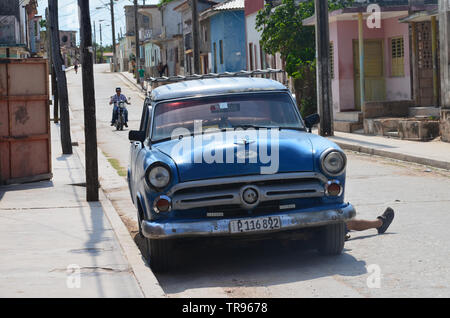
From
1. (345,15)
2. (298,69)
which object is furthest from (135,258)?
(298,69)

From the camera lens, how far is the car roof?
27.9 feet

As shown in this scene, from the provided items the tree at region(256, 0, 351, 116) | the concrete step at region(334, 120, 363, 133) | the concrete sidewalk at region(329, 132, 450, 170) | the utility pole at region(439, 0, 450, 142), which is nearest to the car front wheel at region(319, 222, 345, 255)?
the concrete sidewalk at region(329, 132, 450, 170)

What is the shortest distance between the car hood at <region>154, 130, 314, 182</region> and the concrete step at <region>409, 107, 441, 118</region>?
1556 centimetres

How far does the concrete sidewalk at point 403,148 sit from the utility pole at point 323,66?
889 mm

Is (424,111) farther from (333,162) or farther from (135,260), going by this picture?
(135,260)

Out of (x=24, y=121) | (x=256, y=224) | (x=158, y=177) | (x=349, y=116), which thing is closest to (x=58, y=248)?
(x=158, y=177)

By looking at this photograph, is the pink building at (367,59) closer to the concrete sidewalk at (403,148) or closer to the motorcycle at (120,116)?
the concrete sidewalk at (403,148)

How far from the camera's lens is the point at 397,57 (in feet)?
85.1

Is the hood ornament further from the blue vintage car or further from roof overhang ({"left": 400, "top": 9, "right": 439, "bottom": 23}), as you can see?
roof overhang ({"left": 400, "top": 9, "right": 439, "bottom": 23})

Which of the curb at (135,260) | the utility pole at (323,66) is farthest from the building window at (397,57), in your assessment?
the curb at (135,260)

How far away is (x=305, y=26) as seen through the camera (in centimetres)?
2959

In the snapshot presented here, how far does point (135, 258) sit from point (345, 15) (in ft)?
62.3
